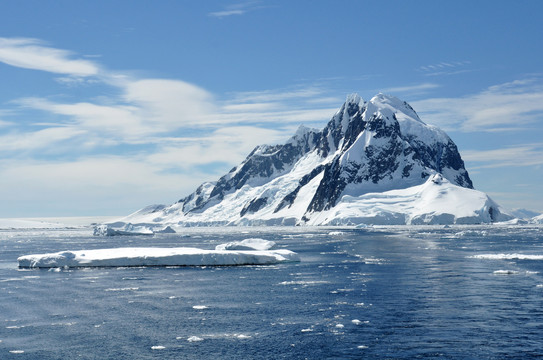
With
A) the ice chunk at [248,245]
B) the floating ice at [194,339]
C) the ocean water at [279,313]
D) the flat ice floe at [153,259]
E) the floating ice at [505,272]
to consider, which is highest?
the ice chunk at [248,245]

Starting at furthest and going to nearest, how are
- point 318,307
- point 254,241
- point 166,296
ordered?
point 254,241
point 166,296
point 318,307

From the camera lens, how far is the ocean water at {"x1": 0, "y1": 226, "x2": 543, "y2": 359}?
95.7 feet

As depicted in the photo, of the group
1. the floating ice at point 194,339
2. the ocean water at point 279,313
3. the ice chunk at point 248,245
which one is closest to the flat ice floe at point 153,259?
the ocean water at point 279,313

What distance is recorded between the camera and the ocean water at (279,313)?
29.2m

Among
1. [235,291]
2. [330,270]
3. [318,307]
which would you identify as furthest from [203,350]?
[330,270]

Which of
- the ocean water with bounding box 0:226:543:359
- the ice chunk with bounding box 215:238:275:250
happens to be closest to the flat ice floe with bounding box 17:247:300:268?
the ocean water with bounding box 0:226:543:359

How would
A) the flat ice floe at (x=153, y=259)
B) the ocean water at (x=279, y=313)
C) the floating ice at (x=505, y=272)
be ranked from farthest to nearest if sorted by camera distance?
the flat ice floe at (x=153, y=259)
the floating ice at (x=505, y=272)
the ocean water at (x=279, y=313)

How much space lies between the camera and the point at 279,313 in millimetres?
38531

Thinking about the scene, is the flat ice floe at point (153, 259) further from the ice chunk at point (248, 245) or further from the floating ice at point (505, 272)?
the floating ice at point (505, 272)

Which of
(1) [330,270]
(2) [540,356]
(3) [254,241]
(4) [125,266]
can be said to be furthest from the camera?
(3) [254,241]

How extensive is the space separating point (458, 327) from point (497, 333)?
2288mm

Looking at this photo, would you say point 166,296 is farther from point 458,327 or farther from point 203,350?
point 458,327

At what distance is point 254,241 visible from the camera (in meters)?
82.9

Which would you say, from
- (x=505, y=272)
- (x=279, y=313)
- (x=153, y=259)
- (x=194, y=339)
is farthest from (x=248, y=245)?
(x=194, y=339)
